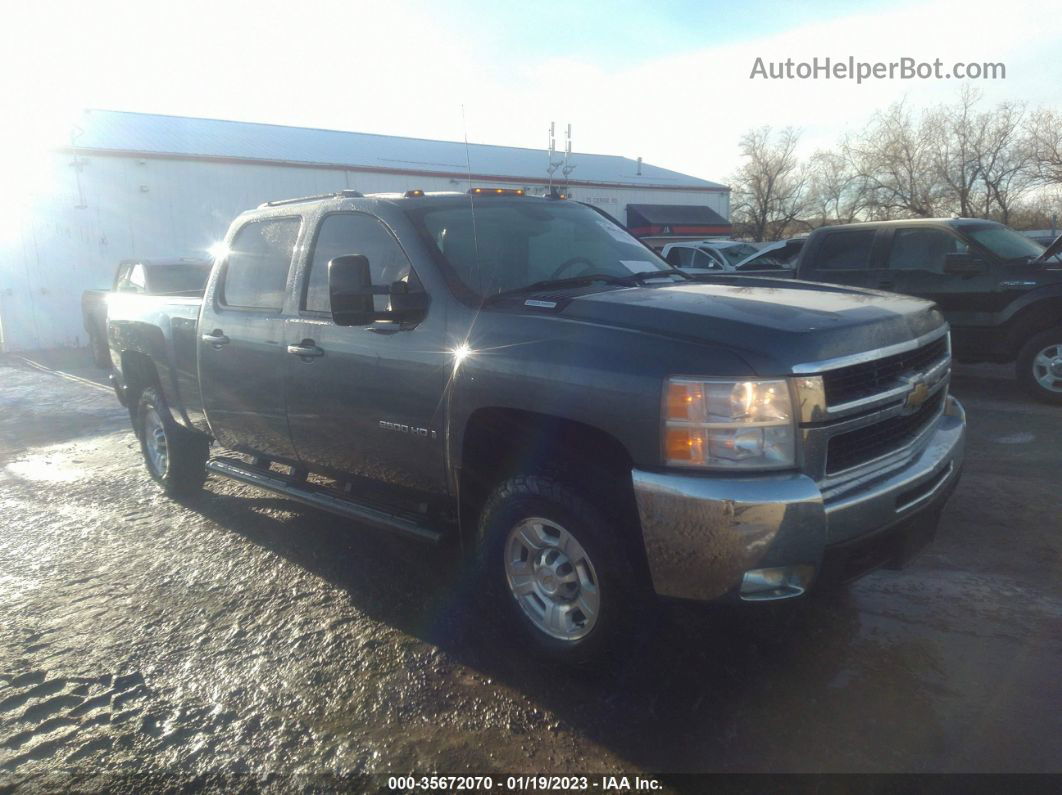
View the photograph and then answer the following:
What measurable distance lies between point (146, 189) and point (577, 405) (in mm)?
20058

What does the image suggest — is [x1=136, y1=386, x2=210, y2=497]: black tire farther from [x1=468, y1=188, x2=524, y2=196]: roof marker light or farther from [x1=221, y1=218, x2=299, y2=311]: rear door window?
[x1=468, y1=188, x2=524, y2=196]: roof marker light

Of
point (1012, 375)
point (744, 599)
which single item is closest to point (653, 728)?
point (744, 599)

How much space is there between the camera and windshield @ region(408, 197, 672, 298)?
12.6 ft

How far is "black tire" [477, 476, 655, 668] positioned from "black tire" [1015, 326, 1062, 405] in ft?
21.8

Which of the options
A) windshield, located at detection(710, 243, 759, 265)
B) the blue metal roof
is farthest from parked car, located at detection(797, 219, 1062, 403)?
the blue metal roof

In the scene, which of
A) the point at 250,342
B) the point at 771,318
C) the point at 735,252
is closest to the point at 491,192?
the point at 250,342

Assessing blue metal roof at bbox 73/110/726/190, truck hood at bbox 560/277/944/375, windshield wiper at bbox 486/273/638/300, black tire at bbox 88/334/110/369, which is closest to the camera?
truck hood at bbox 560/277/944/375

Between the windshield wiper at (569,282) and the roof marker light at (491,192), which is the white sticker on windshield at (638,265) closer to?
the windshield wiper at (569,282)

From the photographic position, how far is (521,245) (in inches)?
161

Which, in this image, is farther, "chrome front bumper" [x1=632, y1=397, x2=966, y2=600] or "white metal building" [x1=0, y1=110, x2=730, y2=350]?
"white metal building" [x1=0, y1=110, x2=730, y2=350]

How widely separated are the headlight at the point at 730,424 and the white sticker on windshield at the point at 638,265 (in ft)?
5.21

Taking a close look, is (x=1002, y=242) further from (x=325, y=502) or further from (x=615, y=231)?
(x=325, y=502)

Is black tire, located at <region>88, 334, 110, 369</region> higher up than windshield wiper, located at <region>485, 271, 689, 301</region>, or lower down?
lower down

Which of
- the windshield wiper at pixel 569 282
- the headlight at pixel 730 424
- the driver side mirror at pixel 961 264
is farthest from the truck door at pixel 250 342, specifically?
the driver side mirror at pixel 961 264
